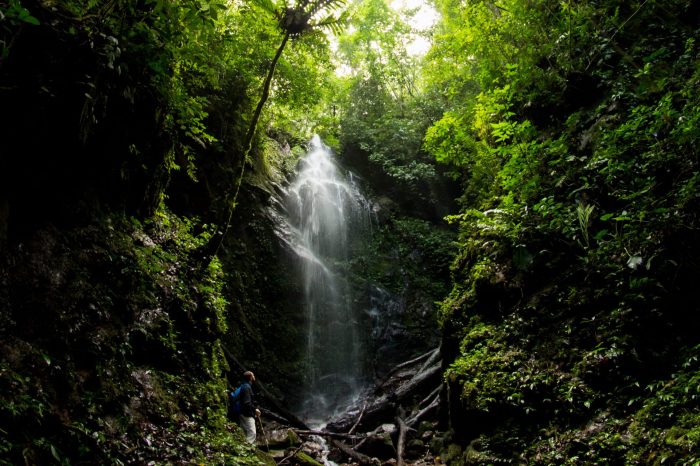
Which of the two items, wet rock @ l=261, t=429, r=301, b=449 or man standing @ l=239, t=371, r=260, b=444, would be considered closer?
man standing @ l=239, t=371, r=260, b=444

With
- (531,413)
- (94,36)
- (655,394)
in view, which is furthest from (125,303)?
(655,394)

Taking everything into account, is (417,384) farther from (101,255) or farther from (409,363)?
(101,255)

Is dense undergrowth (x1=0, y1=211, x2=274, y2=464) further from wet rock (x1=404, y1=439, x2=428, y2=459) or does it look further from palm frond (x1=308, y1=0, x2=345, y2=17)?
palm frond (x1=308, y1=0, x2=345, y2=17)

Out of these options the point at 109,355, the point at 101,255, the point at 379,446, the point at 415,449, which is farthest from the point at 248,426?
the point at 101,255

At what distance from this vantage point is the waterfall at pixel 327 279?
12.3 meters

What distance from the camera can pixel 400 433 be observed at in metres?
8.58

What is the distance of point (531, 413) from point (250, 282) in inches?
362

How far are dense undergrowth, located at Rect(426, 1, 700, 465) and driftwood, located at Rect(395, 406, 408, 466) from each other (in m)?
1.72

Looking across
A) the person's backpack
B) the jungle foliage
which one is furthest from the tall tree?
the person's backpack

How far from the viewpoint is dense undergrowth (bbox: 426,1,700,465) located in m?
4.19

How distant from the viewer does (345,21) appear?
784cm

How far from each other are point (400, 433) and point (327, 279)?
6746mm

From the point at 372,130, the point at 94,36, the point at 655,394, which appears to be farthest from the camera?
the point at 372,130

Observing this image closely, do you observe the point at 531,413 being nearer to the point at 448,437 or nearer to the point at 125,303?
the point at 448,437
